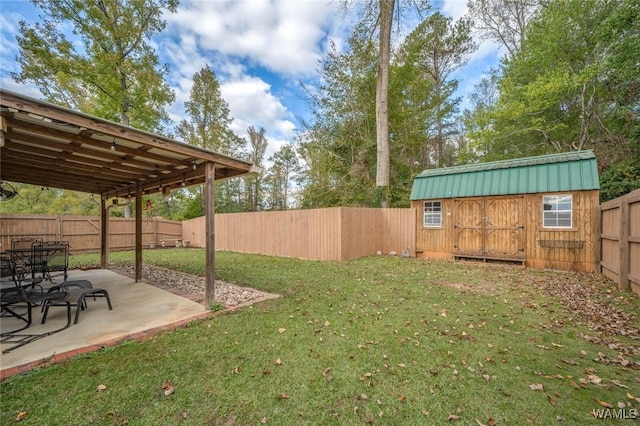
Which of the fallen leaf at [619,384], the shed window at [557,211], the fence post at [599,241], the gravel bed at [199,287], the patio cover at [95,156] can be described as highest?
the patio cover at [95,156]

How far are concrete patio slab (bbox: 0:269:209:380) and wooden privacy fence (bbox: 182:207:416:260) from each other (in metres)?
4.97

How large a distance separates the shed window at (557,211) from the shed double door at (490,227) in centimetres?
55

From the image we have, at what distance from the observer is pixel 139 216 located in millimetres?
6117

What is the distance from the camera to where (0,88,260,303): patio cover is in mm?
2715

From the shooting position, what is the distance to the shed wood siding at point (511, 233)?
6914 mm

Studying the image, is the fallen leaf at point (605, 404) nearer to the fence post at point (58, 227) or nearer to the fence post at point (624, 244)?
the fence post at point (624, 244)

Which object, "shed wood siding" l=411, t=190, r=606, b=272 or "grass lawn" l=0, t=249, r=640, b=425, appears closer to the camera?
"grass lawn" l=0, t=249, r=640, b=425

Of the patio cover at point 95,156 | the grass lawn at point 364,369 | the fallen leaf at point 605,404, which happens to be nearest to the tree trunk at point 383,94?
the grass lawn at point 364,369

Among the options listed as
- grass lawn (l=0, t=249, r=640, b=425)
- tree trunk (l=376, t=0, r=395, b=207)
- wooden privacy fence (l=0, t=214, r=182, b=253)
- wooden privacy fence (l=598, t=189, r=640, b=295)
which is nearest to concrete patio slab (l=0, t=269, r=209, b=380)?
grass lawn (l=0, t=249, r=640, b=425)

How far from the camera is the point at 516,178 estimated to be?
26.1ft

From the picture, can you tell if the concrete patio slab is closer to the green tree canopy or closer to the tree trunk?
the tree trunk

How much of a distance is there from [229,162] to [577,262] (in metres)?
9.11

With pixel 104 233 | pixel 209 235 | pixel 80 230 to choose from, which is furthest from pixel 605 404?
pixel 80 230

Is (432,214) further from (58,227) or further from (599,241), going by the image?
(58,227)
